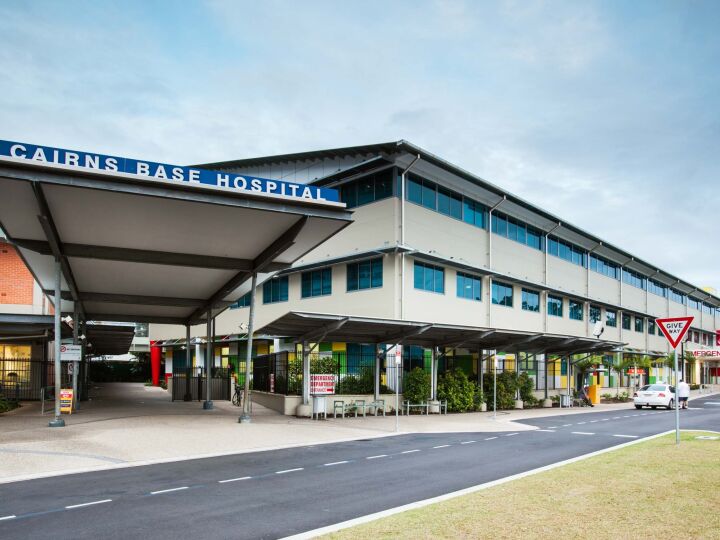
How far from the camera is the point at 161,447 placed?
52.3ft

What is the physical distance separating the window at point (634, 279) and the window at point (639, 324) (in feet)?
10.8

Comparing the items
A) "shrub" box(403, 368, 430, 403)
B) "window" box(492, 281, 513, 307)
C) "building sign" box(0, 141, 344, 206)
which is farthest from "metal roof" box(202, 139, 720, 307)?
"building sign" box(0, 141, 344, 206)

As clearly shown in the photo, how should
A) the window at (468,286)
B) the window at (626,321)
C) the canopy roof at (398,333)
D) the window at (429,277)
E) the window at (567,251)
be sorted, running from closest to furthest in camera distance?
the canopy roof at (398,333) < the window at (429,277) < the window at (468,286) < the window at (567,251) < the window at (626,321)

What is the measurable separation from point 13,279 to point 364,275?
1868 cm

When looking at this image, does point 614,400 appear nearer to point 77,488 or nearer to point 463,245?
point 463,245

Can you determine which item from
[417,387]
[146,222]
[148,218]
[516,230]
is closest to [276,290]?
[417,387]

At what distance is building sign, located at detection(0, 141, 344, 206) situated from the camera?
582 inches

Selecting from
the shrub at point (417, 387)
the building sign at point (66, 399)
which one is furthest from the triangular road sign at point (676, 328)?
the building sign at point (66, 399)

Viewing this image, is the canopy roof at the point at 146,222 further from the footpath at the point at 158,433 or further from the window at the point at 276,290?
the window at the point at 276,290

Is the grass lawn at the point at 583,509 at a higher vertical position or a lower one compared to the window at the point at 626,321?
lower

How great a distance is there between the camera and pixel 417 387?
2938 centimetres

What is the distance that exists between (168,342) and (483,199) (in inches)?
1250

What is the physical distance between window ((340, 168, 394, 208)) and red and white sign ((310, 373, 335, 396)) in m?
10.2

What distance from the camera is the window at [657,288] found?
69312 millimetres
